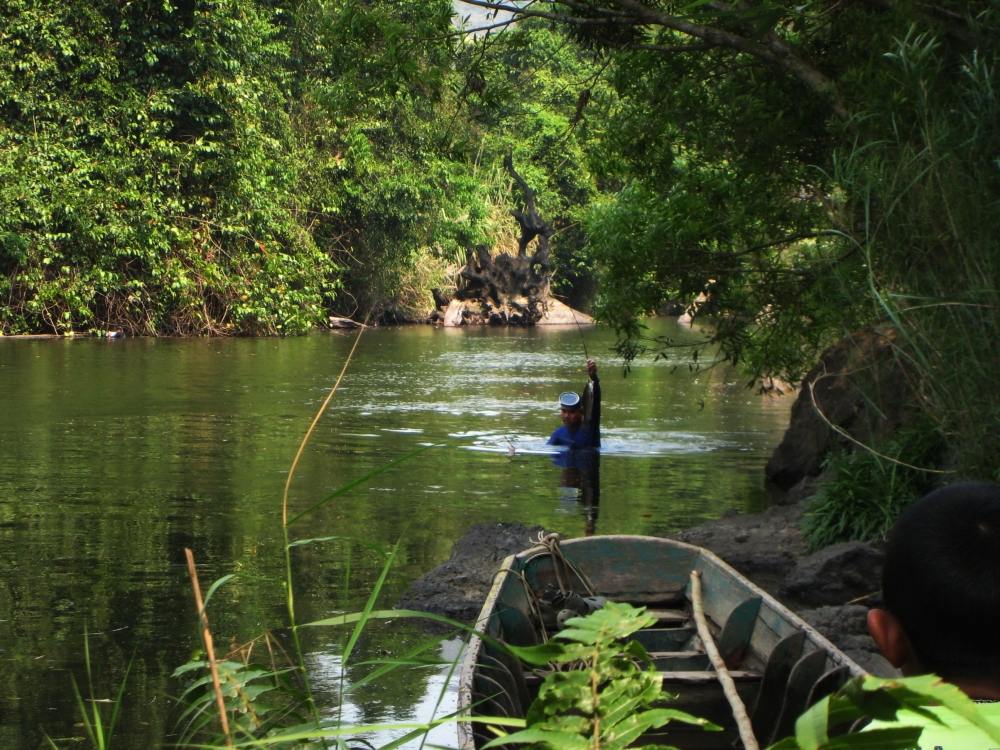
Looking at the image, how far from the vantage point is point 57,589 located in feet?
29.0

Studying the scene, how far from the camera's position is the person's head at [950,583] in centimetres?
201

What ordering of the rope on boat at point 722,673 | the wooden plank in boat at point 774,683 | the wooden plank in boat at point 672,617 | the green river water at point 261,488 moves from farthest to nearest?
1. the green river water at point 261,488
2. the wooden plank in boat at point 672,617
3. the wooden plank in boat at point 774,683
4. the rope on boat at point 722,673

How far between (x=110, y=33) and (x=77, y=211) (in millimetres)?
4785

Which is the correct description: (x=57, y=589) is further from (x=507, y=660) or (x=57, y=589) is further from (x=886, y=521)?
(x=886, y=521)

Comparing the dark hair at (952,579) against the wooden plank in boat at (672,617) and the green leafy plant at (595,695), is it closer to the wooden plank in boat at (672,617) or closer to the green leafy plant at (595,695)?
the green leafy plant at (595,695)

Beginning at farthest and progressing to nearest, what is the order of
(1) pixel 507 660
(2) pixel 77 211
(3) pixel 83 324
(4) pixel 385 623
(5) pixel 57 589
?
(3) pixel 83 324, (2) pixel 77 211, (5) pixel 57 589, (4) pixel 385 623, (1) pixel 507 660

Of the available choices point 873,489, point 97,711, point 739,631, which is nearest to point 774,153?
point 873,489

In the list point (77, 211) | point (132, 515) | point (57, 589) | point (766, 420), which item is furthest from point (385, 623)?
point (77, 211)

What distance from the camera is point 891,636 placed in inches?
83.9

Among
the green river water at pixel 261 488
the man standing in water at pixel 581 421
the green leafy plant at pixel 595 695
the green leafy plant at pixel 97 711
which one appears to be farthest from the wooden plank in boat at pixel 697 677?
the man standing in water at pixel 581 421

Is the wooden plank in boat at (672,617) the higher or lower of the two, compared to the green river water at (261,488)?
higher

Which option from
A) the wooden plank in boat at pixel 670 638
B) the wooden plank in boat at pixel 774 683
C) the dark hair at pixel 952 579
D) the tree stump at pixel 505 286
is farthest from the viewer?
the tree stump at pixel 505 286

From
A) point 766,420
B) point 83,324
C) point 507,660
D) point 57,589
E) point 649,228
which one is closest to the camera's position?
point 507,660

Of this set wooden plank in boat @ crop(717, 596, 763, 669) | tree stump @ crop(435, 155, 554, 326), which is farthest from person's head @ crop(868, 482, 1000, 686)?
tree stump @ crop(435, 155, 554, 326)
